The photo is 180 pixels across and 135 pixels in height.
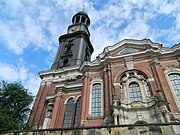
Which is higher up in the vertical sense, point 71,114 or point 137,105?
point 71,114

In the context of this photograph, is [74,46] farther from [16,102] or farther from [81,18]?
[16,102]

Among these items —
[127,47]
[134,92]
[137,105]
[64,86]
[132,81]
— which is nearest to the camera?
[137,105]

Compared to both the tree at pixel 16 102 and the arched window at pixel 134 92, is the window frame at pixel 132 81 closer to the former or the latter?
the arched window at pixel 134 92

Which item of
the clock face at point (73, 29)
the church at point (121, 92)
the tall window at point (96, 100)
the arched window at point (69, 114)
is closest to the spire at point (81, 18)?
the clock face at point (73, 29)

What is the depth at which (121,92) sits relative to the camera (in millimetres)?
16547

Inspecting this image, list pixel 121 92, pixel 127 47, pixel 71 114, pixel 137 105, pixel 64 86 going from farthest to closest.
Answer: pixel 127 47 < pixel 64 86 < pixel 71 114 < pixel 121 92 < pixel 137 105

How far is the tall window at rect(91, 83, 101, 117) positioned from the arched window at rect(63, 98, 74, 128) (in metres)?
3.11

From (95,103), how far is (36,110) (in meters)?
8.78

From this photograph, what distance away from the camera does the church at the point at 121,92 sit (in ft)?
45.8

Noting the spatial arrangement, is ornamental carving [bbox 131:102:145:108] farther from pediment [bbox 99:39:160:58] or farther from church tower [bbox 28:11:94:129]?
pediment [bbox 99:39:160:58]

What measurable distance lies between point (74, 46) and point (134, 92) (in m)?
19.2

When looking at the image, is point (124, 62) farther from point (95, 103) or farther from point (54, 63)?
point (54, 63)

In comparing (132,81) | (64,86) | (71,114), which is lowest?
(71,114)

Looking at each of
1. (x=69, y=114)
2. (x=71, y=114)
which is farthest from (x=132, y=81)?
(x=69, y=114)
